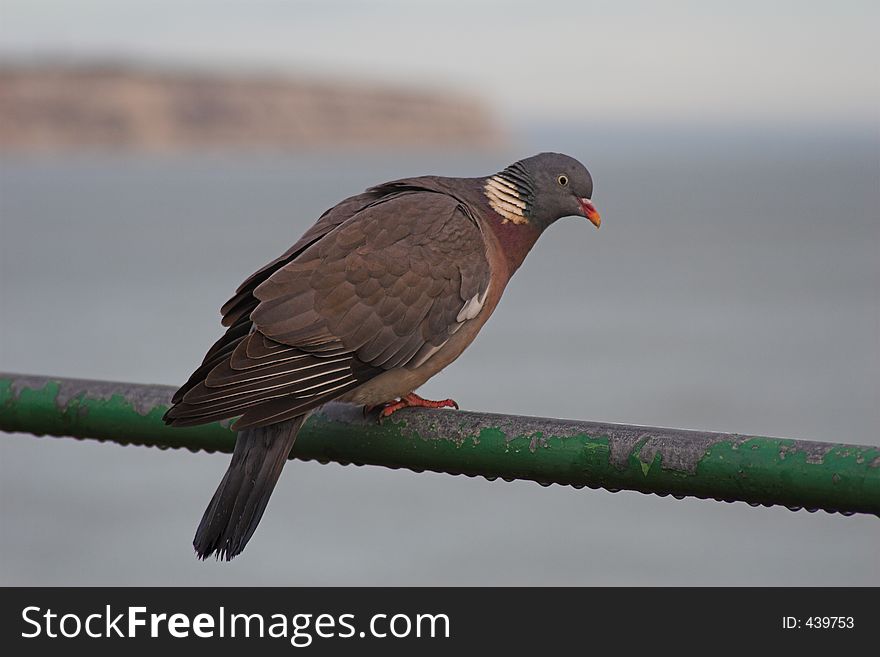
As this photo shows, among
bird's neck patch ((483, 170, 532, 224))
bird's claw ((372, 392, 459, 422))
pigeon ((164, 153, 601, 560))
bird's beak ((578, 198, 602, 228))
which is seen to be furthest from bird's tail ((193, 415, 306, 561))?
bird's beak ((578, 198, 602, 228))

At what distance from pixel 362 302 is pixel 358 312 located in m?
0.04

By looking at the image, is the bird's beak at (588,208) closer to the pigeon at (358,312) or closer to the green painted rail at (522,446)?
the pigeon at (358,312)

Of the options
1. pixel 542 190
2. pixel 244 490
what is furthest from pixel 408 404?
pixel 542 190

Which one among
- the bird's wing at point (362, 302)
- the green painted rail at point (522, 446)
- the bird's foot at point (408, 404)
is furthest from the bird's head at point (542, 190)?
the green painted rail at point (522, 446)

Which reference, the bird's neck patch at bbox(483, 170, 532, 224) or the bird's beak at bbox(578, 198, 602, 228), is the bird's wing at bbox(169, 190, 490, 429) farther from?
the bird's beak at bbox(578, 198, 602, 228)

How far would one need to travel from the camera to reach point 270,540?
36.0 ft

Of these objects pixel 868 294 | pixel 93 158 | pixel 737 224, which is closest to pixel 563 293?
pixel 868 294

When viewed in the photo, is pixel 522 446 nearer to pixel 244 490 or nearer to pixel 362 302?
pixel 244 490

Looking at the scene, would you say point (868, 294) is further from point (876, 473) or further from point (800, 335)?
point (876, 473)

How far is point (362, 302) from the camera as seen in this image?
3.92m

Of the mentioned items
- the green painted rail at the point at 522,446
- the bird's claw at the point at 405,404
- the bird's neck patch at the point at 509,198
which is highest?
the bird's neck patch at the point at 509,198

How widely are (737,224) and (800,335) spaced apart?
149 feet

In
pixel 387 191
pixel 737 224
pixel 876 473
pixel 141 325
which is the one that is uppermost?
pixel 737 224

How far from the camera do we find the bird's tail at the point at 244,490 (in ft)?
10.4
